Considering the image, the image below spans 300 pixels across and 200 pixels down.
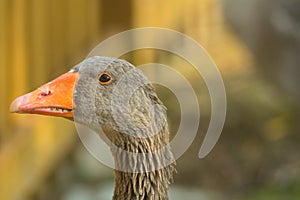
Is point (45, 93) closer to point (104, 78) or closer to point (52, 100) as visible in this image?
point (52, 100)

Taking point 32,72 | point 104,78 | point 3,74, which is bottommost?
point 104,78

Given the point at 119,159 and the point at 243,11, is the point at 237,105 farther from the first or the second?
the point at 119,159

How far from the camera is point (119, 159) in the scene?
2918 millimetres

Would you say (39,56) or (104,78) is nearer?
(104,78)

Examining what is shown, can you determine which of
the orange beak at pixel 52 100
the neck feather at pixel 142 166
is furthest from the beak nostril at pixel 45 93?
the neck feather at pixel 142 166

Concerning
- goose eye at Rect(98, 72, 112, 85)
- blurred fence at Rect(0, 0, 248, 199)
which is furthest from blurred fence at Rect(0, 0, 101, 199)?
goose eye at Rect(98, 72, 112, 85)

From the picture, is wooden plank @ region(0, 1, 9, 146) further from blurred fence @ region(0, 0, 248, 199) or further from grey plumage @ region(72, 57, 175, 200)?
grey plumage @ region(72, 57, 175, 200)

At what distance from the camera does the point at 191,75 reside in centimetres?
780

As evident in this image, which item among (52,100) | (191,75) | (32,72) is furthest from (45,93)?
(191,75)

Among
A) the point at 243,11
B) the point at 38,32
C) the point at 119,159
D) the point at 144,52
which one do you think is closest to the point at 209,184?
the point at 144,52

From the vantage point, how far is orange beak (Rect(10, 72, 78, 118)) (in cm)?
265

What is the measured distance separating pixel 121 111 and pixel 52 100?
0.72ft

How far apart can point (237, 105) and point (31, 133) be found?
119 inches

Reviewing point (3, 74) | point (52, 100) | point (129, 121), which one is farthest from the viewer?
point (3, 74)
